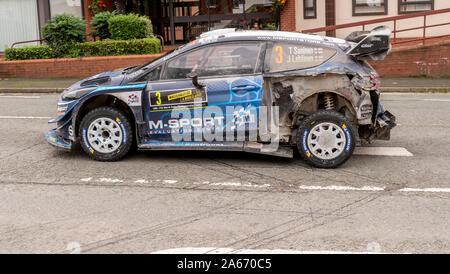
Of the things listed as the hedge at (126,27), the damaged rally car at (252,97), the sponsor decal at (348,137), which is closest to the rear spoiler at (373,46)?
the damaged rally car at (252,97)

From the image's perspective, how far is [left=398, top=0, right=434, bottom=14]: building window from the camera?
20.1 meters

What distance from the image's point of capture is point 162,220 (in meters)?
5.46

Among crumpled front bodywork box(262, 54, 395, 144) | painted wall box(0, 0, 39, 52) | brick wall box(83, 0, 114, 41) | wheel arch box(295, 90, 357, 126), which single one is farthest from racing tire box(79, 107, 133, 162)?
painted wall box(0, 0, 39, 52)

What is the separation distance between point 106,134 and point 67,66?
1141 centimetres

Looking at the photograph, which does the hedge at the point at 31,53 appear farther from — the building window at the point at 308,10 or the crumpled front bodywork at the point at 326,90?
the crumpled front bodywork at the point at 326,90

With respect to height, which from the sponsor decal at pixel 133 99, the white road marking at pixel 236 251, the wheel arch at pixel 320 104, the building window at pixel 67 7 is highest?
the building window at pixel 67 7

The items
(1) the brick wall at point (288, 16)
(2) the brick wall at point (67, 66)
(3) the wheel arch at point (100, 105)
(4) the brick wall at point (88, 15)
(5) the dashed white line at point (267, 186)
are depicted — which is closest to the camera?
(5) the dashed white line at point (267, 186)

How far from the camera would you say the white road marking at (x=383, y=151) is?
7996mm

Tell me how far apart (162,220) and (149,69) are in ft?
8.86

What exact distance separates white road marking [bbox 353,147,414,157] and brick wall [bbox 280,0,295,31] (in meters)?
13.2

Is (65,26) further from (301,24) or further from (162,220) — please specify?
(162,220)

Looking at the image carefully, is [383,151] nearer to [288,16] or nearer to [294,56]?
[294,56]

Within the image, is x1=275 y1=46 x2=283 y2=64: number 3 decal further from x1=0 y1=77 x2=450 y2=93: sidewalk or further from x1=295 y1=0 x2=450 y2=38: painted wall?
x1=295 y1=0 x2=450 y2=38: painted wall

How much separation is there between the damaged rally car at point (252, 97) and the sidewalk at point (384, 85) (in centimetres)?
803
